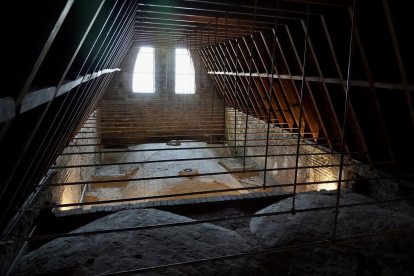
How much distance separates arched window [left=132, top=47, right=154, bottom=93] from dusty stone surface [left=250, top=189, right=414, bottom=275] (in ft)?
37.4

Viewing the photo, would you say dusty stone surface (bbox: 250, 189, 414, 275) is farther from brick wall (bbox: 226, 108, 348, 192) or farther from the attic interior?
brick wall (bbox: 226, 108, 348, 192)

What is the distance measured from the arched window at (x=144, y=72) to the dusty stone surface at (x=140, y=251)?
1133 cm

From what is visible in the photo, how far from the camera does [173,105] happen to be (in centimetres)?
1457

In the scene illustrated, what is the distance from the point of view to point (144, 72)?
570 inches

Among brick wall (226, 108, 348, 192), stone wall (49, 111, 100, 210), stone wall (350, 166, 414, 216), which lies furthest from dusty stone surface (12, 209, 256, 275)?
stone wall (350, 166, 414, 216)

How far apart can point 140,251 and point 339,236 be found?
249 centimetres

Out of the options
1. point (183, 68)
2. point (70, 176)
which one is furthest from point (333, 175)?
point (183, 68)

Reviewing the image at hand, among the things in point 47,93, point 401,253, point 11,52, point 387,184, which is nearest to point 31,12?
point 11,52

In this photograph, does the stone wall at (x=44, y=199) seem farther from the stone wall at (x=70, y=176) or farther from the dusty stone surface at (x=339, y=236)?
the dusty stone surface at (x=339, y=236)

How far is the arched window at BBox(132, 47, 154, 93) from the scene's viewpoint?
1438 cm

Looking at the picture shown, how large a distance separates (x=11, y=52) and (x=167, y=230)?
9.37 feet

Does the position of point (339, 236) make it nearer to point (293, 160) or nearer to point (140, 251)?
point (140, 251)

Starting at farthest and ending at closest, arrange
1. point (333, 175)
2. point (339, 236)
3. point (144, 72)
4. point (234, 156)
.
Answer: point (144, 72), point (333, 175), point (234, 156), point (339, 236)

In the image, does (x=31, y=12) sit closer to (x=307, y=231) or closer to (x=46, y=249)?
(x=46, y=249)
